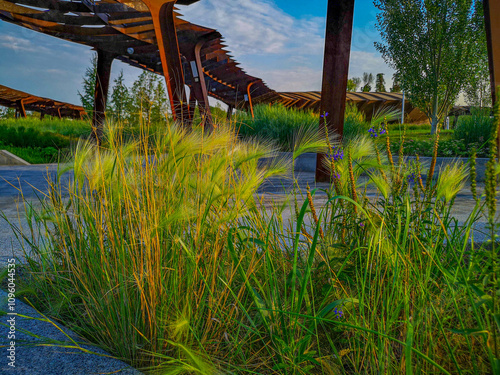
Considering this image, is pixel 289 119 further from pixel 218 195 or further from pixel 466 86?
pixel 466 86

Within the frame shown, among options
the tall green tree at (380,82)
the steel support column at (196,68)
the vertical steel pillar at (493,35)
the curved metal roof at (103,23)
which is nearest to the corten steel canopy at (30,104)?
the curved metal roof at (103,23)

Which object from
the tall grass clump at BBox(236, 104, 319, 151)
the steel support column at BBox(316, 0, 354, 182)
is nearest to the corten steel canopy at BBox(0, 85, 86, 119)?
the tall grass clump at BBox(236, 104, 319, 151)

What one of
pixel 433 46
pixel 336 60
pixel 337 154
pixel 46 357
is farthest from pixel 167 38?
pixel 433 46

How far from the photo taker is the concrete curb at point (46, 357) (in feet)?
3.46

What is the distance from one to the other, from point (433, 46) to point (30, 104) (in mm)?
23879

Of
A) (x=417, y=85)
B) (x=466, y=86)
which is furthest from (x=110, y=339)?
(x=466, y=86)

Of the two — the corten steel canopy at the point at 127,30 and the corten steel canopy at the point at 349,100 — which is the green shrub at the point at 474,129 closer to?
the corten steel canopy at the point at 349,100

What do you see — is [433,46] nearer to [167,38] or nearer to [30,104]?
[167,38]

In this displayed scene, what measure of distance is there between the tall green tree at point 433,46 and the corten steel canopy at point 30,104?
16.7 m

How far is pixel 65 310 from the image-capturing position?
1.55 meters

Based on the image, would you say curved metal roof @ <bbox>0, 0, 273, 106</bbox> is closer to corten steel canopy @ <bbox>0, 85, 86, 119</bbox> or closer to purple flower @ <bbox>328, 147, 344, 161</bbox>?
purple flower @ <bbox>328, 147, 344, 161</bbox>

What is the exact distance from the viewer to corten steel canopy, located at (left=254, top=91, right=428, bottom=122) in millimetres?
20961

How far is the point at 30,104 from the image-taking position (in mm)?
25844

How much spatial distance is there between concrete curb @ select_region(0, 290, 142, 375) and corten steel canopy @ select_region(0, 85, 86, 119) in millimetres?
16908
